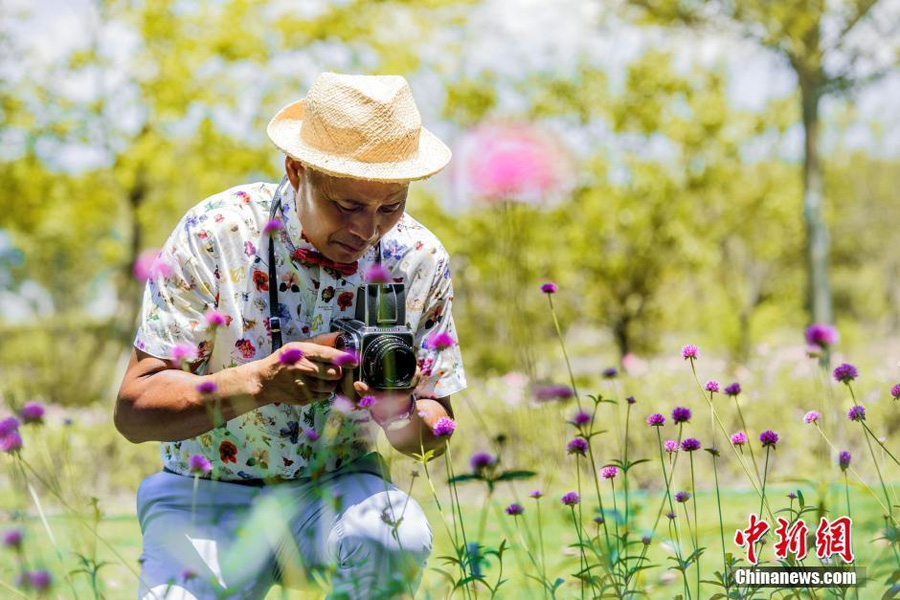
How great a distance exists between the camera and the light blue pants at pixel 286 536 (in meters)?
2.04

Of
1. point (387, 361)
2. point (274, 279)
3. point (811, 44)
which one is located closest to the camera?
point (387, 361)

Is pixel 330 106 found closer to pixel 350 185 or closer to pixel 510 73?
pixel 350 185

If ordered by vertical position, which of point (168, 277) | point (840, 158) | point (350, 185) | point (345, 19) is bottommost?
point (840, 158)

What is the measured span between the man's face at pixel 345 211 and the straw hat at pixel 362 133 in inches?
1.9

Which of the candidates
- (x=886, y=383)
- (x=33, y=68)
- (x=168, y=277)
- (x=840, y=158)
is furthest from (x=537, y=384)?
(x=840, y=158)

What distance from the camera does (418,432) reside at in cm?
231

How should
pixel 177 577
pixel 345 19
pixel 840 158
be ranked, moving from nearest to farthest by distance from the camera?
1. pixel 177 577
2. pixel 345 19
3. pixel 840 158

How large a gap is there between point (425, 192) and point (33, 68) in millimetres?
4628

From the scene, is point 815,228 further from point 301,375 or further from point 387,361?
point 301,375

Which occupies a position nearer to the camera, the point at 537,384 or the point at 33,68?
the point at 537,384

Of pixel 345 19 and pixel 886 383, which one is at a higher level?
pixel 345 19

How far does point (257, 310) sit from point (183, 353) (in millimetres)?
378

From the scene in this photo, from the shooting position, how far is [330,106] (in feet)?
7.37

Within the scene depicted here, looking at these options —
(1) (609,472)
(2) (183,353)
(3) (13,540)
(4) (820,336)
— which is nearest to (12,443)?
(3) (13,540)
